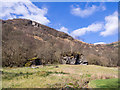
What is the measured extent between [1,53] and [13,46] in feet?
30.8

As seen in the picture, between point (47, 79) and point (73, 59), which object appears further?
point (73, 59)

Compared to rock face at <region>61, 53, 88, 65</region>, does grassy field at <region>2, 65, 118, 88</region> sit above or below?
above

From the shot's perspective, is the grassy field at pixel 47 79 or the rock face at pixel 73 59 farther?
the rock face at pixel 73 59

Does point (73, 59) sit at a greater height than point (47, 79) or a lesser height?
lesser

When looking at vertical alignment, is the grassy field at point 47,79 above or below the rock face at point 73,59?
above

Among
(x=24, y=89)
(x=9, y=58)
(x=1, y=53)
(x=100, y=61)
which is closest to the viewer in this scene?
(x=24, y=89)

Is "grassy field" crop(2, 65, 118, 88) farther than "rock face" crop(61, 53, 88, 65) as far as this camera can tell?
No

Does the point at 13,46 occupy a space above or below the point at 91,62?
above

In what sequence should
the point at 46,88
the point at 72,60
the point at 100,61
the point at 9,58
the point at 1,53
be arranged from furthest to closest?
the point at 100,61 < the point at 72,60 < the point at 9,58 < the point at 1,53 < the point at 46,88

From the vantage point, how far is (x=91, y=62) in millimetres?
56219

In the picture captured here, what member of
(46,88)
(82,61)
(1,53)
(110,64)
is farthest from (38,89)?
(110,64)

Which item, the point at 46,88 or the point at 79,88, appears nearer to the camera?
the point at 46,88

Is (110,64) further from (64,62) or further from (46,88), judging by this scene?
(46,88)

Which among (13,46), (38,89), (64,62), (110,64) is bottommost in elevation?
(110,64)
